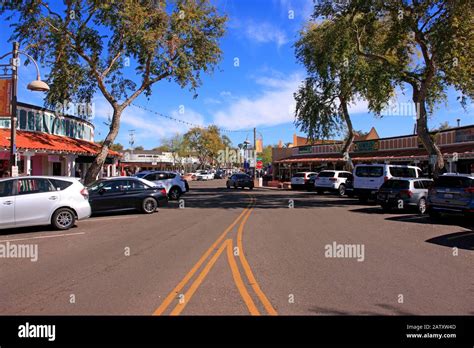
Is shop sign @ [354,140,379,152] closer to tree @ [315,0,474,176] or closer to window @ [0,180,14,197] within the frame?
tree @ [315,0,474,176]

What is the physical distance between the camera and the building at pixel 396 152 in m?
27.8

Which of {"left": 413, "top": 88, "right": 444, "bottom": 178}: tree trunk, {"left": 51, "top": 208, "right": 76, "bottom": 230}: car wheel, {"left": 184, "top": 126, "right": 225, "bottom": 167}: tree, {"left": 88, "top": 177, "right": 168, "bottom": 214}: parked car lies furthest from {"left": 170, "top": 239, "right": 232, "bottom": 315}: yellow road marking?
{"left": 184, "top": 126, "right": 225, "bottom": 167}: tree

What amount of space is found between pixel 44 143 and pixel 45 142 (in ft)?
0.82

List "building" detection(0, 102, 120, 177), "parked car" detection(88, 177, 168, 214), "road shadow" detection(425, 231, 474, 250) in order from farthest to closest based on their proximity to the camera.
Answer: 1. "building" detection(0, 102, 120, 177)
2. "parked car" detection(88, 177, 168, 214)
3. "road shadow" detection(425, 231, 474, 250)

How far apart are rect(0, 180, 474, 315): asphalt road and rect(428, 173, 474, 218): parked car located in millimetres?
849

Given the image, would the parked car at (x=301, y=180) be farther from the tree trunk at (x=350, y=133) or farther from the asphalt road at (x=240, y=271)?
the asphalt road at (x=240, y=271)

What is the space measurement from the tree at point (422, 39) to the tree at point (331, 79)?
2.97 feet

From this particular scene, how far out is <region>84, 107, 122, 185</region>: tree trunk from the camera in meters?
24.4

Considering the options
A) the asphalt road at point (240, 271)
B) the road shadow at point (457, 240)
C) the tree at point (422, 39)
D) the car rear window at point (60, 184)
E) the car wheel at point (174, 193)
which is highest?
the tree at point (422, 39)

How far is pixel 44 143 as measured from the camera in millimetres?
22609

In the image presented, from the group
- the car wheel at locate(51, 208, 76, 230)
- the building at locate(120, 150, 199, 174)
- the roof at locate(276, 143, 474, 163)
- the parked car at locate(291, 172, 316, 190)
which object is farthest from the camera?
the building at locate(120, 150, 199, 174)

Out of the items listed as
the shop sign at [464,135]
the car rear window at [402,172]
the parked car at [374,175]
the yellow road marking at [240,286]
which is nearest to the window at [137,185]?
the yellow road marking at [240,286]

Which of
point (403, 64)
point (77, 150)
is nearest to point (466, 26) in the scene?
point (403, 64)
